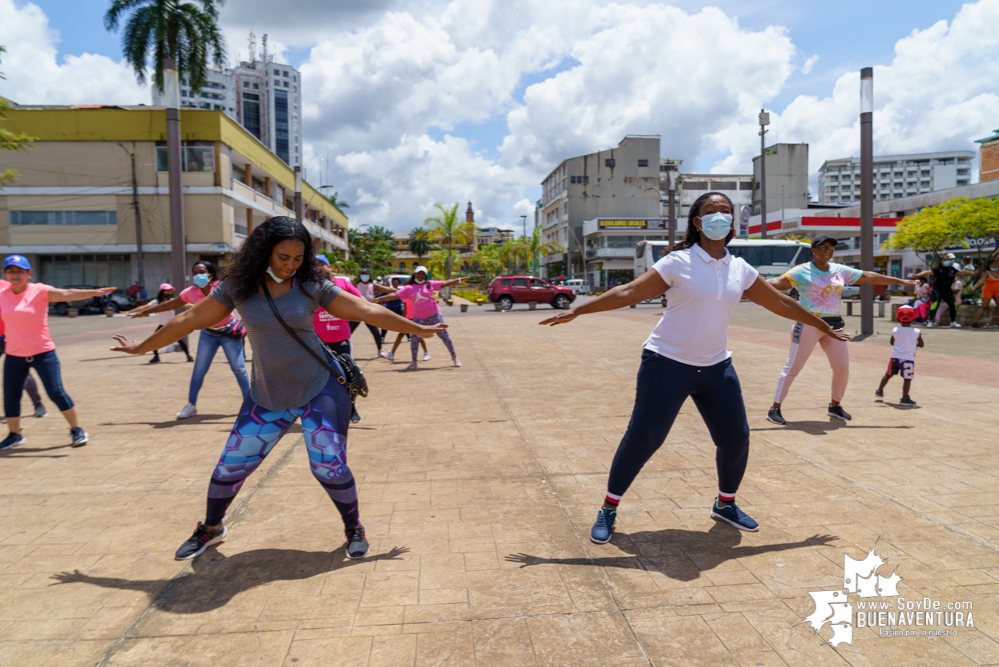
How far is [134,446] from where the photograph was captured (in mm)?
5664

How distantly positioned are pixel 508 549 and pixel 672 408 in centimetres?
108

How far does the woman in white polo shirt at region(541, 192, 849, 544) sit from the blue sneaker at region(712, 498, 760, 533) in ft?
0.88

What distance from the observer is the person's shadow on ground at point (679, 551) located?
123 inches

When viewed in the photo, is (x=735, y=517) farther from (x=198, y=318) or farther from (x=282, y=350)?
(x=198, y=318)

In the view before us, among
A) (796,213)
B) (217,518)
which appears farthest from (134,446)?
(796,213)

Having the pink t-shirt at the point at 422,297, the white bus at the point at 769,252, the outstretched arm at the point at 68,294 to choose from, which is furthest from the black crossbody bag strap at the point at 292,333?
the white bus at the point at 769,252

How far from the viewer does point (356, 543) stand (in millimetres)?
3281

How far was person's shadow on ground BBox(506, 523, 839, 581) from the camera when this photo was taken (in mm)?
3131

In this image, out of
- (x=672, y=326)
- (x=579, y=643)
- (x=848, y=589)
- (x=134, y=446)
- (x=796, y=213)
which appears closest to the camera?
(x=579, y=643)

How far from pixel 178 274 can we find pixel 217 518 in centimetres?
1390

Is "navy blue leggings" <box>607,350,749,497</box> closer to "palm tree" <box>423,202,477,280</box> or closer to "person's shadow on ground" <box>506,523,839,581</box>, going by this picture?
"person's shadow on ground" <box>506,523,839,581</box>

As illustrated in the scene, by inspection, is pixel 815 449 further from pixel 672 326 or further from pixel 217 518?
pixel 217 518

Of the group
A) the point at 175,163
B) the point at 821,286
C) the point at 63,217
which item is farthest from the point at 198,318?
the point at 63,217

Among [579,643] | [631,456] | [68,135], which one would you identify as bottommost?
[579,643]
